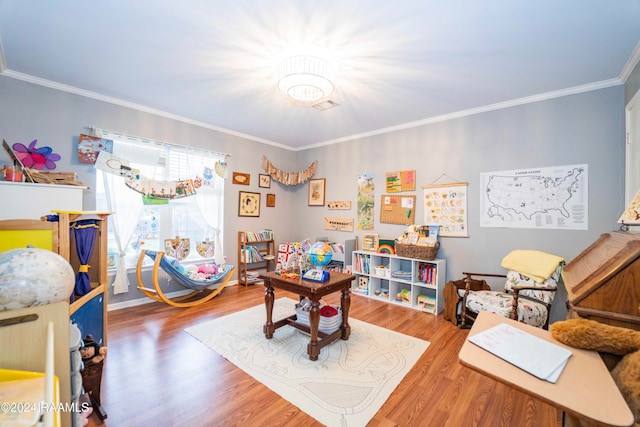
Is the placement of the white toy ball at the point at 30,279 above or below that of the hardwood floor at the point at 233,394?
above

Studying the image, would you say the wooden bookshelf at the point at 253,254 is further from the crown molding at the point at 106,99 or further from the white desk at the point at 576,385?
the white desk at the point at 576,385

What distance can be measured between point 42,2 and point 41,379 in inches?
90.0

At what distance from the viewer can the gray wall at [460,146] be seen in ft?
8.68

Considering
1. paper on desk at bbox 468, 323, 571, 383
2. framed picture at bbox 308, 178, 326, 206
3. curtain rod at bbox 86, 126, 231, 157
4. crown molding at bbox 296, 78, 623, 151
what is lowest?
paper on desk at bbox 468, 323, 571, 383

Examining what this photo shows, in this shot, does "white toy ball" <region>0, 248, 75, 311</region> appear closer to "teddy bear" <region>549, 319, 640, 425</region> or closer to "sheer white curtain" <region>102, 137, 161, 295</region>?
"teddy bear" <region>549, 319, 640, 425</region>

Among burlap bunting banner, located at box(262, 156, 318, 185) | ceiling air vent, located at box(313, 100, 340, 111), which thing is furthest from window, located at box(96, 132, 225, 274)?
ceiling air vent, located at box(313, 100, 340, 111)

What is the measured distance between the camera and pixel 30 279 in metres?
1.09

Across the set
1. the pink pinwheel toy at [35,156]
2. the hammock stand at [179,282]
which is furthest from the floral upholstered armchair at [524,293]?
the pink pinwheel toy at [35,156]

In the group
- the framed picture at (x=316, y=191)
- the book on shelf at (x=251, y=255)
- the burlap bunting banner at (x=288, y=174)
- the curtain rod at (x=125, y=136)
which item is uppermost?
the curtain rod at (x=125, y=136)

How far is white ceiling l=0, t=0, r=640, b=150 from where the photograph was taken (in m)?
1.76

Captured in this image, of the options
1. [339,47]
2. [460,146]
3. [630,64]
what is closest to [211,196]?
[339,47]

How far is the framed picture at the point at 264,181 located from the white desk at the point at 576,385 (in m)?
4.20

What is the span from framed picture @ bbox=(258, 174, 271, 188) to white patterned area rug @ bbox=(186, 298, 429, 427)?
245 cm

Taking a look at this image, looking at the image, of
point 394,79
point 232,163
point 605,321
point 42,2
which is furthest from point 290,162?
point 605,321
